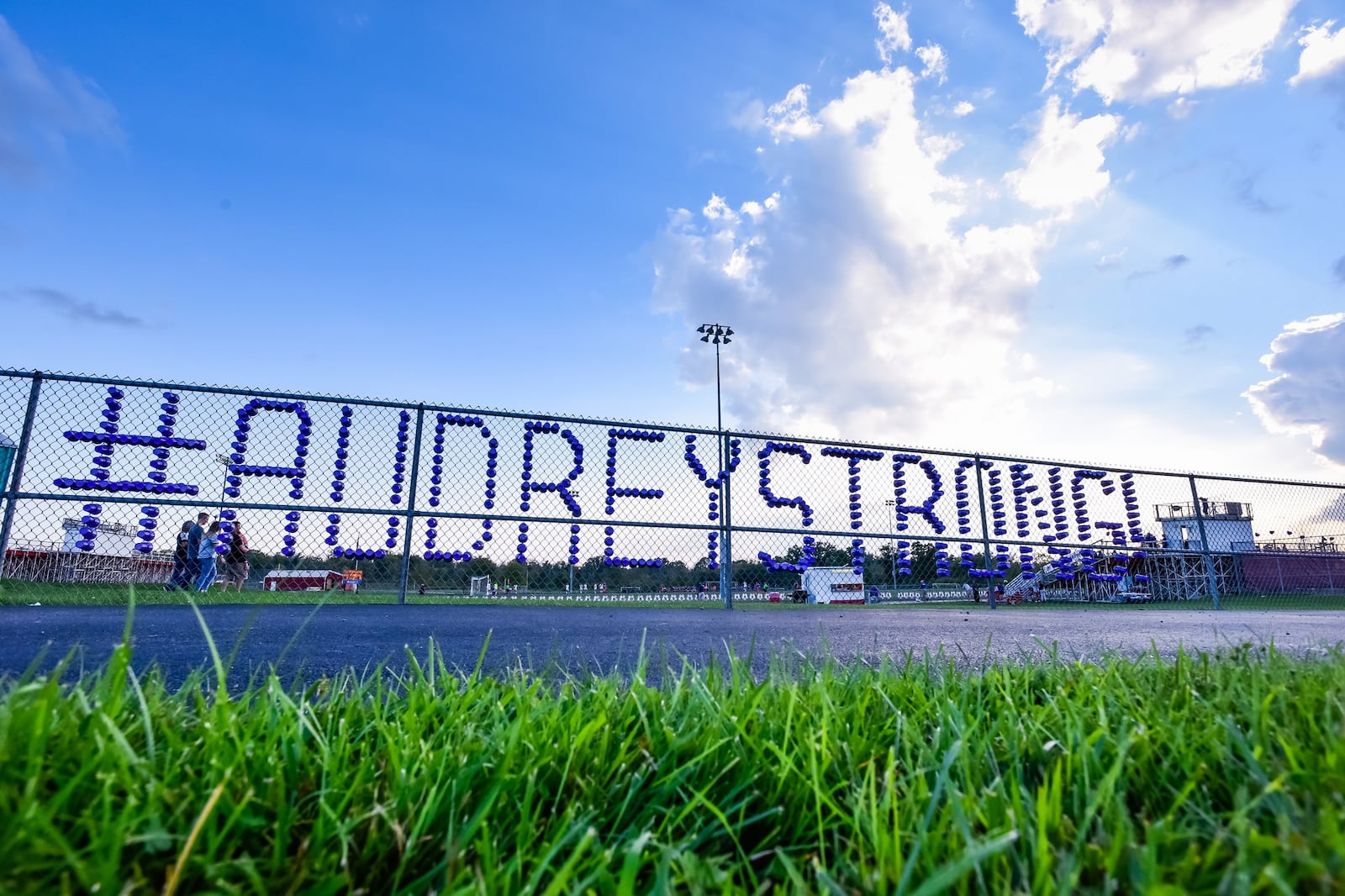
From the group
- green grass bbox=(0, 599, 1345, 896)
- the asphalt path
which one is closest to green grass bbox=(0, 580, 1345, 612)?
the asphalt path

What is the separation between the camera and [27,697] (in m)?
0.88

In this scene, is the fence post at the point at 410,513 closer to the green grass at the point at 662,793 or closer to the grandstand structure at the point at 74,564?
the grandstand structure at the point at 74,564

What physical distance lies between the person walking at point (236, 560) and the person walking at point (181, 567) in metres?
0.40

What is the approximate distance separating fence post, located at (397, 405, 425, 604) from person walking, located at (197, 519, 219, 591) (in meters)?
2.13

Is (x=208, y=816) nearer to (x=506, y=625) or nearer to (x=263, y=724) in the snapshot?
(x=263, y=724)

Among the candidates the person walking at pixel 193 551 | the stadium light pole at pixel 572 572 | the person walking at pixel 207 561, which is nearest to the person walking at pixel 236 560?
the person walking at pixel 207 561

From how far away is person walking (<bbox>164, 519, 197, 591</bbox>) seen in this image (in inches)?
288

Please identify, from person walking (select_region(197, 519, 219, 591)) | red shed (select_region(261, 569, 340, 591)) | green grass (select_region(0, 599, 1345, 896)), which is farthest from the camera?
red shed (select_region(261, 569, 340, 591))

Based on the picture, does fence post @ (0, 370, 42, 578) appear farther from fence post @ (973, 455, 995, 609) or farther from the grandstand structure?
fence post @ (973, 455, 995, 609)

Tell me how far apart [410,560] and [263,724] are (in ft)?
21.6

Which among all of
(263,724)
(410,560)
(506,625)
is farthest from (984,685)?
(410,560)

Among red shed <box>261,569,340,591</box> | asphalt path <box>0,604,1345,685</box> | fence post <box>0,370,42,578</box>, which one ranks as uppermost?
fence post <box>0,370,42,578</box>

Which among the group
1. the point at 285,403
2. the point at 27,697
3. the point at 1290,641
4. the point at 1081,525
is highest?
the point at 285,403

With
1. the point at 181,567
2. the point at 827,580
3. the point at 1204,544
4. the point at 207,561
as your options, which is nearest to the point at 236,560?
the point at 181,567
